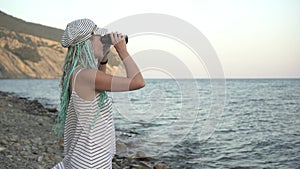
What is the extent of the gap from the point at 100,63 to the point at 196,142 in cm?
1033

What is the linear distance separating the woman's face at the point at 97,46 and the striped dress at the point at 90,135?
334 mm

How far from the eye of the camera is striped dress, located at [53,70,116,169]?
8.81 feet

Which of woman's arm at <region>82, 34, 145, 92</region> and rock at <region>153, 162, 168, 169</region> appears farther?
rock at <region>153, 162, 168, 169</region>

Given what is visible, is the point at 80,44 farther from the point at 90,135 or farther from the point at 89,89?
the point at 90,135

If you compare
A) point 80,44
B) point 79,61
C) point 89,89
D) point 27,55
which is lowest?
point 89,89

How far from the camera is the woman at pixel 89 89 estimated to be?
2615 mm

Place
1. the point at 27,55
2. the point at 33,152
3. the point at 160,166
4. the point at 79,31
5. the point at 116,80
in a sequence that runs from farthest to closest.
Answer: the point at 27,55 → the point at 160,166 → the point at 33,152 → the point at 79,31 → the point at 116,80

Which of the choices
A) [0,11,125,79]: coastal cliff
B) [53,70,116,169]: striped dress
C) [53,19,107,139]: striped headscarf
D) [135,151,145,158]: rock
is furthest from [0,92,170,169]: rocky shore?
[0,11,125,79]: coastal cliff

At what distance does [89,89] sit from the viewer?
264 cm

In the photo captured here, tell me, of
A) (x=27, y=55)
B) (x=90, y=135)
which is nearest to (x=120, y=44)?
(x=90, y=135)

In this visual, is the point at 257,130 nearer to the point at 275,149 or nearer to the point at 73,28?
the point at 275,149

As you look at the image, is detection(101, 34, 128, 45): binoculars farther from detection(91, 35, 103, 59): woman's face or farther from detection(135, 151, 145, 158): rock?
detection(135, 151, 145, 158): rock

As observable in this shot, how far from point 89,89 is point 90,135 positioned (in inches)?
13.3

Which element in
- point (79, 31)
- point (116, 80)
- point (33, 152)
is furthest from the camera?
point (33, 152)
